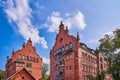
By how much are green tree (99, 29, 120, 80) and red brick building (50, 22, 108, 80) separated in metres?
10.5

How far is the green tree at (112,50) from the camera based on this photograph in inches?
1539

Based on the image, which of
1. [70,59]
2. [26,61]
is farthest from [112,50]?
[26,61]

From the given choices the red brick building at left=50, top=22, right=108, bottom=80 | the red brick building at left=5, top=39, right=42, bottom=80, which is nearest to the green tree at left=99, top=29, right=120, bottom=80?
the red brick building at left=50, top=22, right=108, bottom=80

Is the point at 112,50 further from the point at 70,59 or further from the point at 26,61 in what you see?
the point at 26,61

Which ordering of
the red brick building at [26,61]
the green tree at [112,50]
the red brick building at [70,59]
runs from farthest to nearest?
1. the red brick building at [26,61]
2. the red brick building at [70,59]
3. the green tree at [112,50]

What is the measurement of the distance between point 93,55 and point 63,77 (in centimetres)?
1219

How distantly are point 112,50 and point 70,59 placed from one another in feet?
47.2

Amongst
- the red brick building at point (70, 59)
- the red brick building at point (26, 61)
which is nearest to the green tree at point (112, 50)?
the red brick building at point (70, 59)

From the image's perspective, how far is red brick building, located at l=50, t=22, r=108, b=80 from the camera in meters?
50.7

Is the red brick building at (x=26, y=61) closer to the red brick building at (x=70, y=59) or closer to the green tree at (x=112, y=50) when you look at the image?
the red brick building at (x=70, y=59)

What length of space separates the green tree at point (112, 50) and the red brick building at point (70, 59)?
1050cm

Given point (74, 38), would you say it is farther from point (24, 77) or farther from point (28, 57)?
point (28, 57)

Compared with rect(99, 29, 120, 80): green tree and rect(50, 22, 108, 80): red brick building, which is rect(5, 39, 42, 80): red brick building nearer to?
rect(50, 22, 108, 80): red brick building

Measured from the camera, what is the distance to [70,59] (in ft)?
171
